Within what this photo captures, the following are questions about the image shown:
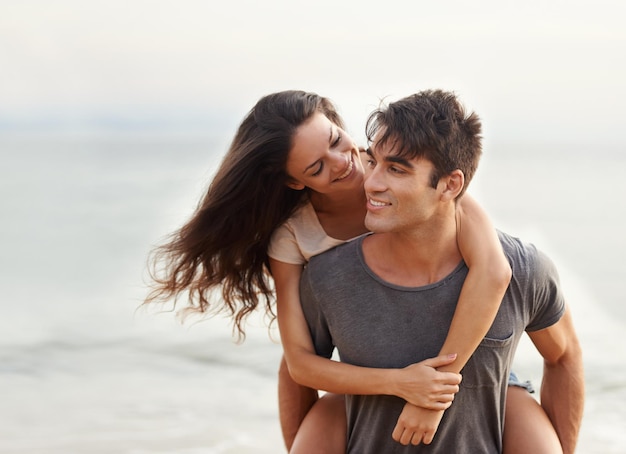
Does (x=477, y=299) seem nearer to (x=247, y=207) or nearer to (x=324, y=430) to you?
(x=324, y=430)

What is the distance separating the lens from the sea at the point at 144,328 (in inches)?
246

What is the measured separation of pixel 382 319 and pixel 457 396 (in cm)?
30

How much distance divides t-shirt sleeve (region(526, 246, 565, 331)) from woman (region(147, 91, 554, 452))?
23 centimetres

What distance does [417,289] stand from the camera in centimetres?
278

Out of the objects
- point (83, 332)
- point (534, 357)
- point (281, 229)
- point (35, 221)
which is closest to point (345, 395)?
point (281, 229)

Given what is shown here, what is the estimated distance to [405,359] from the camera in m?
2.80

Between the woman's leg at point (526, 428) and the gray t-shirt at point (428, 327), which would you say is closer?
the gray t-shirt at point (428, 327)

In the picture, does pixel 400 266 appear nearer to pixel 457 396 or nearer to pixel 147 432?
pixel 457 396

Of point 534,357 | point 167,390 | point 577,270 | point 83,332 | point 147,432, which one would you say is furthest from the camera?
point 577,270

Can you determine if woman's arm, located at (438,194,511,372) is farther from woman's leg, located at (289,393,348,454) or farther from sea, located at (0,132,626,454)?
sea, located at (0,132,626,454)

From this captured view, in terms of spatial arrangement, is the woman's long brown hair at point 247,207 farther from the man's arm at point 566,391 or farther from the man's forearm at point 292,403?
the man's arm at point 566,391

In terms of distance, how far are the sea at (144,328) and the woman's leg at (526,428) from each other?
3.82 ft

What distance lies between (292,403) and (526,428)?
75 cm

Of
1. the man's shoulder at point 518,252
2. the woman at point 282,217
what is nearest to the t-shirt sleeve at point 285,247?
the woman at point 282,217
